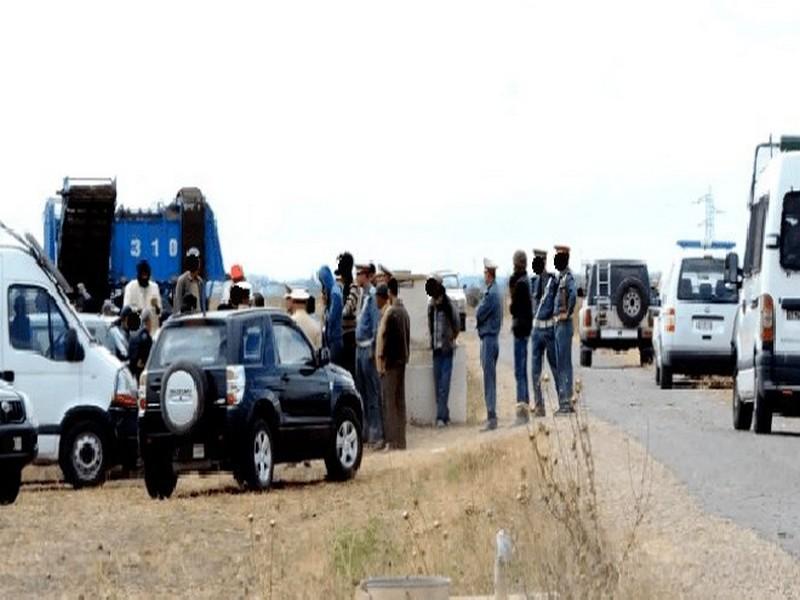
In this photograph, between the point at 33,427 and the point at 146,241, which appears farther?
the point at 146,241

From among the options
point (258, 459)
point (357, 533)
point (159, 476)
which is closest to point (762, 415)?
point (258, 459)

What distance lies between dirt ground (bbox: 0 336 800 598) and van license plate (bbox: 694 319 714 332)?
39.5 ft

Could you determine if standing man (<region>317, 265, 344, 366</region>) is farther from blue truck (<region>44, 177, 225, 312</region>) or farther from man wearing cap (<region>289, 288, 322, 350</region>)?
blue truck (<region>44, 177, 225, 312</region>)

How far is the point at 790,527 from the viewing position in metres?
15.7

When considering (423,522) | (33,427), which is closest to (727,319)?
(33,427)

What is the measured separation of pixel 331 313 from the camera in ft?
89.9

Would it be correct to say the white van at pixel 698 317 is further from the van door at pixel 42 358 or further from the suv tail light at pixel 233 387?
the suv tail light at pixel 233 387

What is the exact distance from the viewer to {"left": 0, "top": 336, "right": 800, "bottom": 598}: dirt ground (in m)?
13.5

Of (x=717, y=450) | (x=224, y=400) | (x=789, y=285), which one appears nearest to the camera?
(x=224, y=400)

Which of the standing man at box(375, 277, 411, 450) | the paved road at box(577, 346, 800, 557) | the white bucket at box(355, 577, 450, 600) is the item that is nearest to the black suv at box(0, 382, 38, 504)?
the paved road at box(577, 346, 800, 557)

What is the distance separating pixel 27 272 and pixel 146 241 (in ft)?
53.4

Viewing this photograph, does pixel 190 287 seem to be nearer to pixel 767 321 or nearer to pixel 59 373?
pixel 59 373

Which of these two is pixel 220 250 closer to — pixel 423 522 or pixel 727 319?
pixel 727 319

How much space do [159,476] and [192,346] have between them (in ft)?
3.96
